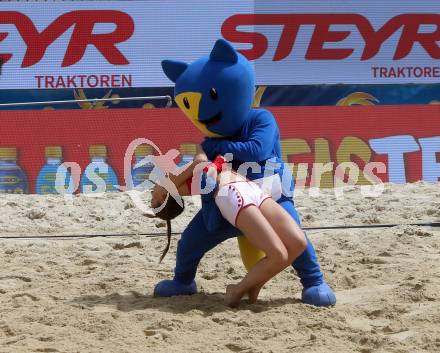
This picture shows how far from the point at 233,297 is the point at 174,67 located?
1265 millimetres

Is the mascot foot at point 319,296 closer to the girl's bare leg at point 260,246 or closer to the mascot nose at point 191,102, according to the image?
the girl's bare leg at point 260,246

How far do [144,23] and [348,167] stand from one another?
2877 millimetres

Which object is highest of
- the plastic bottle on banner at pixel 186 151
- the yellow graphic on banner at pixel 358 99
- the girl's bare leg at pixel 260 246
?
the yellow graphic on banner at pixel 358 99

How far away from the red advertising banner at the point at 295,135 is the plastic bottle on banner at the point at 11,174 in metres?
0.02

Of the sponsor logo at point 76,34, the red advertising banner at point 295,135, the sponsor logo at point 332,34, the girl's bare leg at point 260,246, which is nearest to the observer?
the girl's bare leg at point 260,246

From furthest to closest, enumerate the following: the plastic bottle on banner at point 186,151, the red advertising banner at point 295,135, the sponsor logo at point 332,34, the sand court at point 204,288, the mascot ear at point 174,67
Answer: the sponsor logo at point 332,34
the plastic bottle on banner at point 186,151
the red advertising banner at point 295,135
the mascot ear at point 174,67
the sand court at point 204,288

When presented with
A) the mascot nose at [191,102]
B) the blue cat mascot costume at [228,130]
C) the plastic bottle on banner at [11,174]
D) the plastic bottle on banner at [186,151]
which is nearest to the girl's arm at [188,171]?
the blue cat mascot costume at [228,130]

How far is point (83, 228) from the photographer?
6.53 meters

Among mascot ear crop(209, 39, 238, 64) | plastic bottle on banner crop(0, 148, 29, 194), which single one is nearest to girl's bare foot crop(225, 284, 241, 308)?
mascot ear crop(209, 39, 238, 64)

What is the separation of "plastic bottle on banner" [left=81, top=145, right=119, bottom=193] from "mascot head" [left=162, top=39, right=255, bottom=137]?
15.1 ft

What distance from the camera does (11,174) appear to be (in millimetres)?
8891

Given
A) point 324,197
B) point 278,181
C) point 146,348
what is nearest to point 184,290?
point 278,181

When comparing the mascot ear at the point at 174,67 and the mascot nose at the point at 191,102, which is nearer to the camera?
the mascot nose at the point at 191,102

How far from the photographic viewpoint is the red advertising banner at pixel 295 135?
8.96 meters
